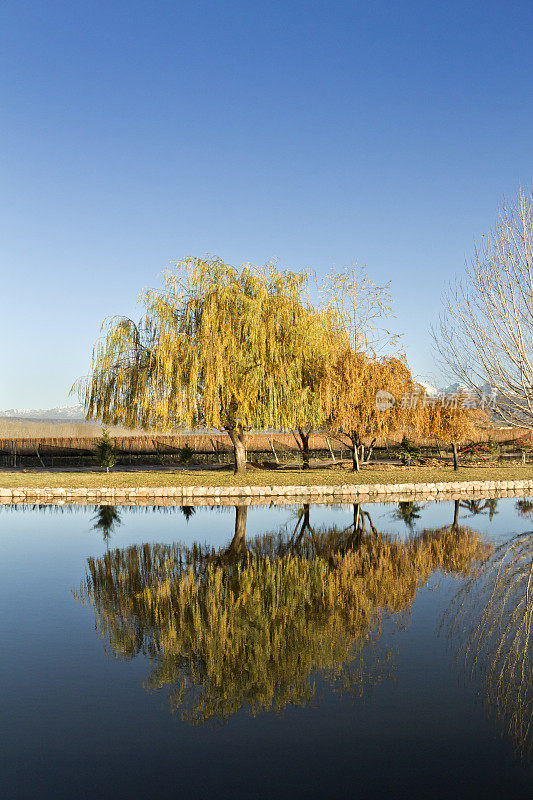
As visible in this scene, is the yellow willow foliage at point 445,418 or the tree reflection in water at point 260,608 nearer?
the tree reflection in water at point 260,608

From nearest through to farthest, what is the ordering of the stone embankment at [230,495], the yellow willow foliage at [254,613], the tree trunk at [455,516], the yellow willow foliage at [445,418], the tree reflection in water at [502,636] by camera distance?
1. the tree reflection in water at [502,636]
2. the yellow willow foliage at [254,613]
3. the tree trunk at [455,516]
4. the stone embankment at [230,495]
5. the yellow willow foliage at [445,418]

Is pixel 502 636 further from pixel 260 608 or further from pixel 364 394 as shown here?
pixel 364 394

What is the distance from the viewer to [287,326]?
2197 centimetres

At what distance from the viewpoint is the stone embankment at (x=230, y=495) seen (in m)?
17.3

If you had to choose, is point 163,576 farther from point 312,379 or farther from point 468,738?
point 312,379

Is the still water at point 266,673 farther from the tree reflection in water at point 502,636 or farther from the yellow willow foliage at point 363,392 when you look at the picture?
the yellow willow foliage at point 363,392

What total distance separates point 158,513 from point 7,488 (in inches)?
217

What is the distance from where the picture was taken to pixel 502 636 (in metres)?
5.93


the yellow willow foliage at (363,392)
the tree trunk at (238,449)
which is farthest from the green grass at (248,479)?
the yellow willow foliage at (363,392)

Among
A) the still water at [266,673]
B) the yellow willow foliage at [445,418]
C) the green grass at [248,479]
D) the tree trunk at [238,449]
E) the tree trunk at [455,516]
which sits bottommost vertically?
the still water at [266,673]

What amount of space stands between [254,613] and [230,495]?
11.4 m

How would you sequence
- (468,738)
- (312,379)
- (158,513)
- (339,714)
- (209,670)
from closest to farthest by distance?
(468,738) < (339,714) < (209,670) < (158,513) < (312,379)

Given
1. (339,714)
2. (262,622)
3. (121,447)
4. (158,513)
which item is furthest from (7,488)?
(121,447)

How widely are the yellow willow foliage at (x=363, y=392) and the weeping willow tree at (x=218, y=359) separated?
2.42 feet
